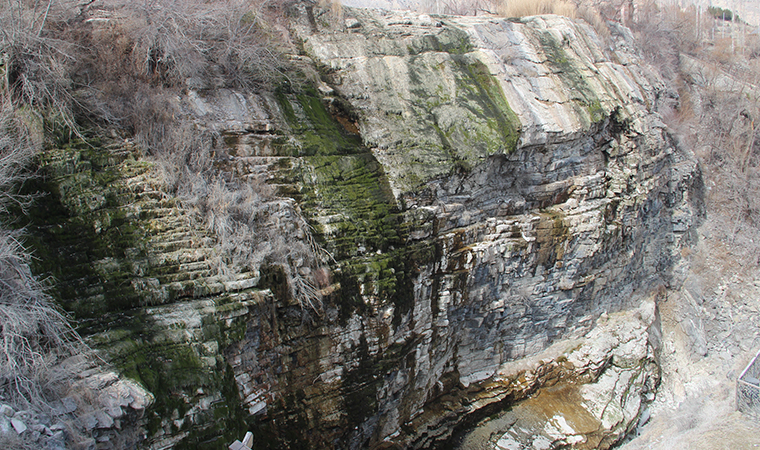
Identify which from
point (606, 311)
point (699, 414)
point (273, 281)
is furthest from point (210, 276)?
point (699, 414)

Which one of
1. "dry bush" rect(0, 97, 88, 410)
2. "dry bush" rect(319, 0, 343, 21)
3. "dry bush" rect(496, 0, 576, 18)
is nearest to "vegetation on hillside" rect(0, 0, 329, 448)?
"dry bush" rect(0, 97, 88, 410)

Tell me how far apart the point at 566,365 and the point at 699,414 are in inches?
99.7

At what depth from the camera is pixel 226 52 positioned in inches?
269

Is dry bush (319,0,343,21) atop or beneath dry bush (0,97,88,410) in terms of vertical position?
atop

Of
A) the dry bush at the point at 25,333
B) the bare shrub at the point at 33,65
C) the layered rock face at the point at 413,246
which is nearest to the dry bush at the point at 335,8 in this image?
the layered rock face at the point at 413,246

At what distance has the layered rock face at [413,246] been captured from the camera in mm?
5000

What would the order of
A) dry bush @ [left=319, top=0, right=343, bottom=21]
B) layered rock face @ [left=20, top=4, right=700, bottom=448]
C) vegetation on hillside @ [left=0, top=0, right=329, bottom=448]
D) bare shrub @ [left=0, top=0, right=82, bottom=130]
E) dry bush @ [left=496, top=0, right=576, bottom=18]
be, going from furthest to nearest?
dry bush @ [left=496, top=0, right=576, bottom=18], dry bush @ [left=319, top=0, right=343, bottom=21], bare shrub @ [left=0, top=0, right=82, bottom=130], layered rock face @ [left=20, top=4, right=700, bottom=448], vegetation on hillside @ [left=0, top=0, right=329, bottom=448]

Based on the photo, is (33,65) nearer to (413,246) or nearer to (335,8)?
(335,8)

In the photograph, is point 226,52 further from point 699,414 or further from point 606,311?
point 699,414

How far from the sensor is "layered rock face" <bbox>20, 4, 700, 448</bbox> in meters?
5.00

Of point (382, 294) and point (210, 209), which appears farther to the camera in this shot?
point (382, 294)

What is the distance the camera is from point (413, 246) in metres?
6.71

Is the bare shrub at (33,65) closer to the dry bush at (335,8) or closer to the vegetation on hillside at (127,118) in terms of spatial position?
the vegetation on hillside at (127,118)

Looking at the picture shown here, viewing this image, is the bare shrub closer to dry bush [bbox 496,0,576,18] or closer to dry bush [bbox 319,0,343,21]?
dry bush [bbox 319,0,343,21]
